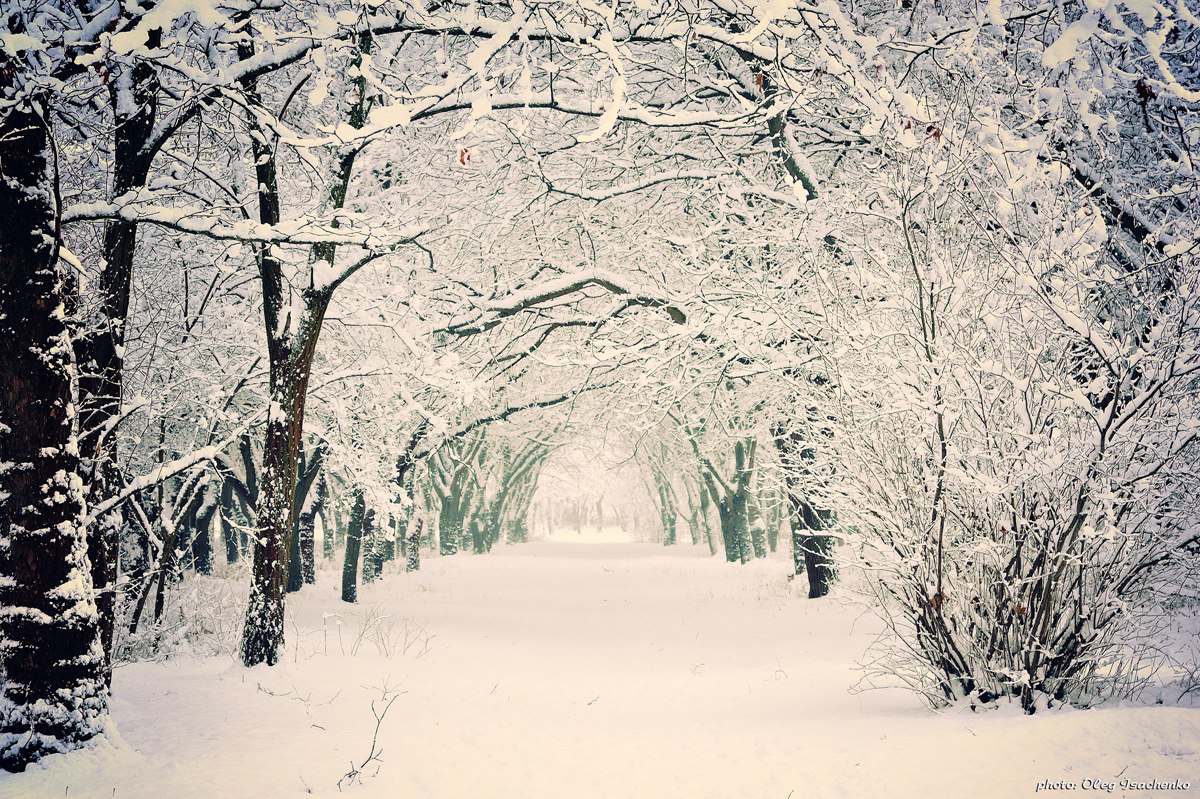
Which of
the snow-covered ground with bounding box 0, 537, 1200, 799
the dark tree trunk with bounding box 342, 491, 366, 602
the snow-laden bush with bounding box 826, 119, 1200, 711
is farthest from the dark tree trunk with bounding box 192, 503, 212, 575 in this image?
the snow-laden bush with bounding box 826, 119, 1200, 711

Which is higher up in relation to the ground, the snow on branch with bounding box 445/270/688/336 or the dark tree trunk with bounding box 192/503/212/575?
the snow on branch with bounding box 445/270/688/336

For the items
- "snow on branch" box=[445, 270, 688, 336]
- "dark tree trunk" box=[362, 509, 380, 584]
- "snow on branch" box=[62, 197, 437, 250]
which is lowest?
"dark tree trunk" box=[362, 509, 380, 584]

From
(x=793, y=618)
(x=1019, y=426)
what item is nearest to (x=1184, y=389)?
(x=1019, y=426)

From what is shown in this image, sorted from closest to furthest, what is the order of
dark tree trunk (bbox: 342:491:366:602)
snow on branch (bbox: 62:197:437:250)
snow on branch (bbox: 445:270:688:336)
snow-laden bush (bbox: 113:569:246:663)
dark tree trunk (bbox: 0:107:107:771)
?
1. dark tree trunk (bbox: 0:107:107:771)
2. snow on branch (bbox: 62:197:437:250)
3. snow-laden bush (bbox: 113:569:246:663)
4. snow on branch (bbox: 445:270:688:336)
5. dark tree trunk (bbox: 342:491:366:602)

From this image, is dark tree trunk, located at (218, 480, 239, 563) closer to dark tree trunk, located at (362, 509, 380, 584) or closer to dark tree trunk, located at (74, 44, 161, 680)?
dark tree trunk, located at (362, 509, 380, 584)

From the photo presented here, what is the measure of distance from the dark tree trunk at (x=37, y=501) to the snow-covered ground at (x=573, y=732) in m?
0.31

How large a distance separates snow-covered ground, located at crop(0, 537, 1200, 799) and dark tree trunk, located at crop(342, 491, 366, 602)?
14.7 ft

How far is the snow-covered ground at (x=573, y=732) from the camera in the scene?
12.1ft

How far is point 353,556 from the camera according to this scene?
46.6 feet

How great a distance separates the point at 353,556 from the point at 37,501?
1066cm

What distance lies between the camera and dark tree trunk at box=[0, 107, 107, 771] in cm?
397

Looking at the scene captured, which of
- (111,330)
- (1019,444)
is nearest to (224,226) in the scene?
(111,330)

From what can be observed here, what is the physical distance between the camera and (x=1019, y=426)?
454cm

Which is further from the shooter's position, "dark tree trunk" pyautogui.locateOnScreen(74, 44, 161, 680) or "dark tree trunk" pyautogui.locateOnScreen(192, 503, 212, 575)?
"dark tree trunk" pyautogui.locateOnScreen(192, 503, 212, 575)
